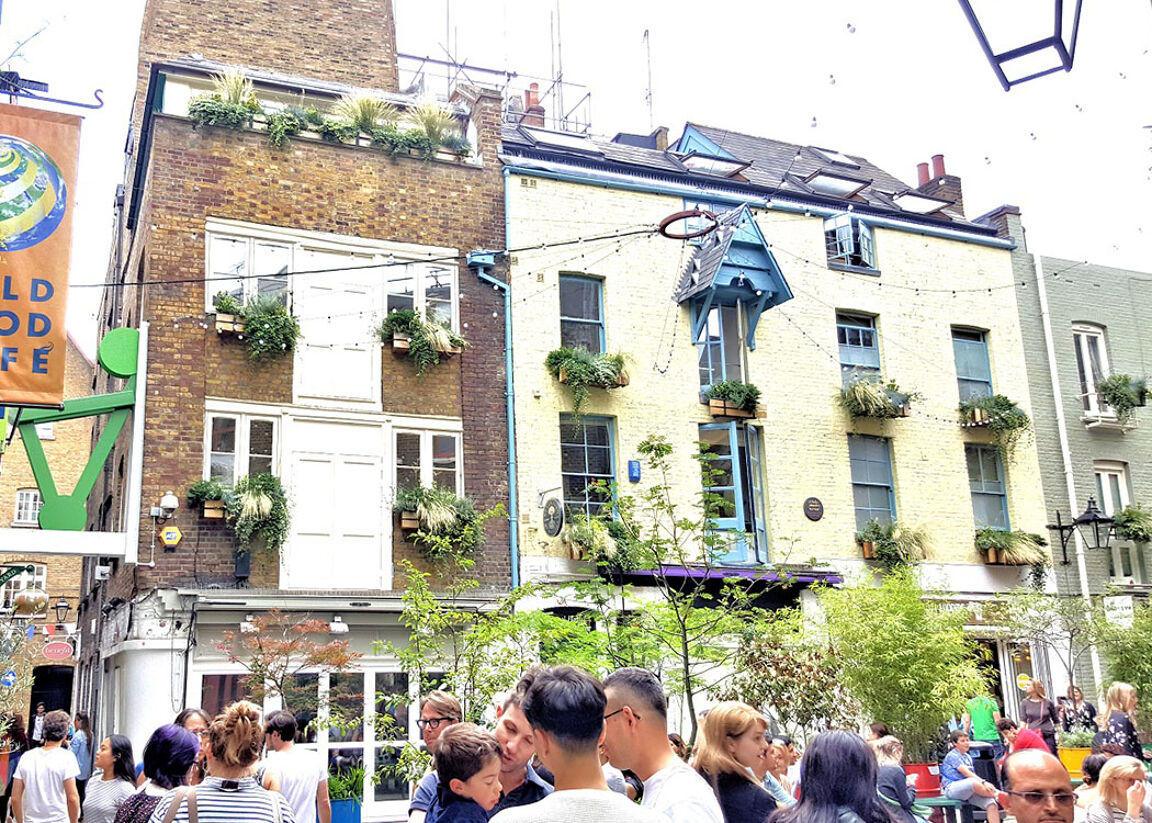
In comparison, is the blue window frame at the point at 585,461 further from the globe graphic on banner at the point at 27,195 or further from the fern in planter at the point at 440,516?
the globe graphic on banner at the point at 27,195

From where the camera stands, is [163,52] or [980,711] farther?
[163,52]

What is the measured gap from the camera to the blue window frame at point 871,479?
21891 mm

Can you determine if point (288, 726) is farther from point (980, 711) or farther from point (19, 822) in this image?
point (980, 711)

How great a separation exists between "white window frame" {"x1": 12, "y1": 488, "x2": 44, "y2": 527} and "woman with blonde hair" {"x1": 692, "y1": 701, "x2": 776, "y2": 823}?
35818 millimetres

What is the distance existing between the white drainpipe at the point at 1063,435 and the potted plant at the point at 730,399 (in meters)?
7.31

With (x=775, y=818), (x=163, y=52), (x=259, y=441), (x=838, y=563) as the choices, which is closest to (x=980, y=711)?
(x=838, y=563)

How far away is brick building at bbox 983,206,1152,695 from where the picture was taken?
2320 cm

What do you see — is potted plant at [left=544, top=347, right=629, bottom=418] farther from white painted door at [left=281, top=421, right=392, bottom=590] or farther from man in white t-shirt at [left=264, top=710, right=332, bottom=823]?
man in white t-shirt at [left=264, top=710, right=332, bottom=823]

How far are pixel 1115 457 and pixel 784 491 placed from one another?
811 cm

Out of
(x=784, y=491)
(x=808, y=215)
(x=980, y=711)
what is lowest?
(x=980, y=711)

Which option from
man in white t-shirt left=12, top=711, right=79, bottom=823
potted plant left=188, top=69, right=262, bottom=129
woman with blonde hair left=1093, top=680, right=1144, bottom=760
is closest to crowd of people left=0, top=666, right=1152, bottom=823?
man in white t-shirt left=12, top=711, right=79, bottom=823

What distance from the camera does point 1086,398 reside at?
24.2 meters

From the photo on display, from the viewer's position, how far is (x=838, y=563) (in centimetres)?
2091

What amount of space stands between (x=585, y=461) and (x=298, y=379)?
4.95 metres
